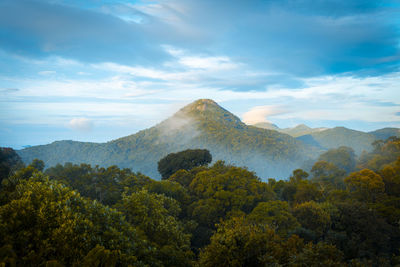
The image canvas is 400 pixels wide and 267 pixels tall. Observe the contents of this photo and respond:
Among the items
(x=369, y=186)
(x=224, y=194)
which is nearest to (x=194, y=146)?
(x=369, y=186)

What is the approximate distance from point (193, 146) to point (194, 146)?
68cm

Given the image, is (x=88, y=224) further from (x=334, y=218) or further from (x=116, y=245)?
(x=334, y=218)

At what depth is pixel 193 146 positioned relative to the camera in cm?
16275

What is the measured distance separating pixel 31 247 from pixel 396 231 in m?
31.7

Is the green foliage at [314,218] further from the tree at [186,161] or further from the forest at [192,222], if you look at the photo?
the tree at [186,161]

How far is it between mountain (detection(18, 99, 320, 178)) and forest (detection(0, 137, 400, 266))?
101106mm

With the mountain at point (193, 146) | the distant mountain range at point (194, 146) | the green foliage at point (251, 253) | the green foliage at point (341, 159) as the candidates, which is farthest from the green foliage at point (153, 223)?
the mountain at point (193, 146)

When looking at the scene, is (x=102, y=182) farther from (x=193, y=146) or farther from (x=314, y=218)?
(x=193, y=146)

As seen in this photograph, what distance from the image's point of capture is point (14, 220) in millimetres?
9305

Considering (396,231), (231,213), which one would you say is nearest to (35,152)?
(231,213)

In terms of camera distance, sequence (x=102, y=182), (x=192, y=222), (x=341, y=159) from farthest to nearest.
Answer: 1. (x=341, y=159)
2. (x=102, y=182)
3. (x=192, y=222)

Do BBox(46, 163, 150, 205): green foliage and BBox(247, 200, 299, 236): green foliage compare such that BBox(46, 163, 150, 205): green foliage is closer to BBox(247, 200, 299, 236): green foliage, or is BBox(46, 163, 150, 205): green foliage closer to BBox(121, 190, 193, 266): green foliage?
BBox(121, 190, 193, 266): green foliage

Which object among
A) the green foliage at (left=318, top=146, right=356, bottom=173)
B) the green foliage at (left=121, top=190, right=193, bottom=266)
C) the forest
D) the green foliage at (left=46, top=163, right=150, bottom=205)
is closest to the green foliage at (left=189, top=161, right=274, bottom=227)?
the forest

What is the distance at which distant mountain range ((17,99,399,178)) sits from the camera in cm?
14700
